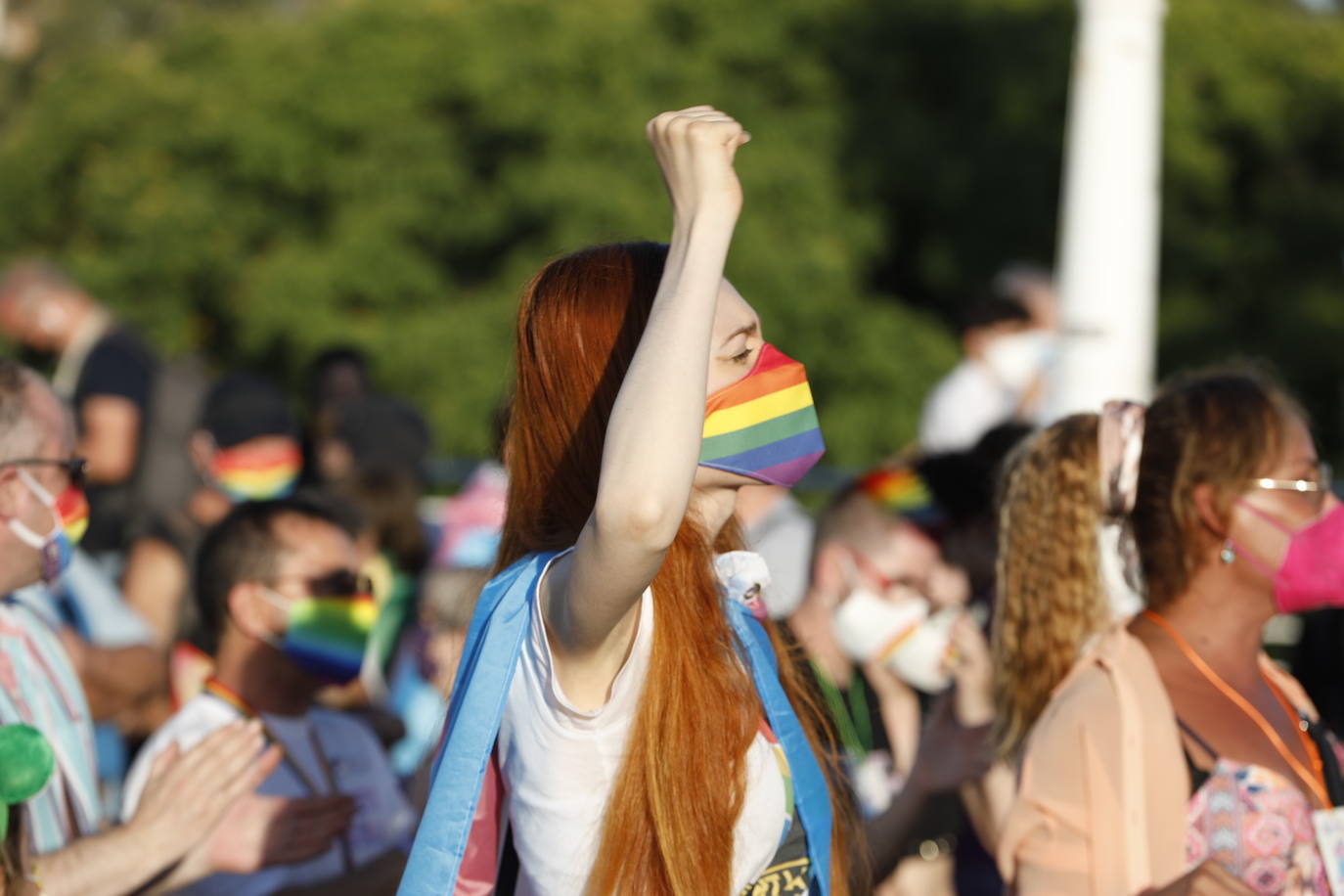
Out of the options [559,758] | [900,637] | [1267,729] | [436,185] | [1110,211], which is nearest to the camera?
[559,758]

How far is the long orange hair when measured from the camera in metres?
2.00

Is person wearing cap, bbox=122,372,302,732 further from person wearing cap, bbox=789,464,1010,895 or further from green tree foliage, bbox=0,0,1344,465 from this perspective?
green tree foliage, bbox=0,0,1344,465

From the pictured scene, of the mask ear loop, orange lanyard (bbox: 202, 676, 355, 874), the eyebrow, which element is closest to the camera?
the eyebrow

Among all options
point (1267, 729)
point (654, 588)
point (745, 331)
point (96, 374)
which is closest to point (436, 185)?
point (96, 374)

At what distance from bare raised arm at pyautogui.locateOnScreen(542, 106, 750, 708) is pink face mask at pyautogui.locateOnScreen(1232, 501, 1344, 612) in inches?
56.0

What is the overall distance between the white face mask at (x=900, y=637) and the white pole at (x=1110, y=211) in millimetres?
1554

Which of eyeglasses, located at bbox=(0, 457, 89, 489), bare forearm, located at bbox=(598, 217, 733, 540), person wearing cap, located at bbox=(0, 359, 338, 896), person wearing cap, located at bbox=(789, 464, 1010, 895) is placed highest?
bare forearm, located at bbox=(598, 217, 733, 540)

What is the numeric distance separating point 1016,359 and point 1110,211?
89 centimetres

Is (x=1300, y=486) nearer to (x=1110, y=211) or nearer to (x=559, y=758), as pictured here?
(x=559, y=758)

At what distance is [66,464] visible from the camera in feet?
9.57

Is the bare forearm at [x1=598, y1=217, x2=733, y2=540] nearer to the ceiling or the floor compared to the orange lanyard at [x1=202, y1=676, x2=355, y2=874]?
nearer to the ceiling

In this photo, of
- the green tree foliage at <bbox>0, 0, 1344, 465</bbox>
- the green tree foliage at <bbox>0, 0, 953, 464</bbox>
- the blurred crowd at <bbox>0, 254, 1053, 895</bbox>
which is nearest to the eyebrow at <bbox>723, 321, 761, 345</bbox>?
the blurred crowd at <bbox>0, 254, 1053, 895</bbox>

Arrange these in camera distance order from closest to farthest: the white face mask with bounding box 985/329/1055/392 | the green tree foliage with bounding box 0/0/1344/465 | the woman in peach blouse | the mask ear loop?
the woman in peach blouse, the mask ear loop, the white face mask with bounding box 985/329/1055/392, the green tree foliage with bounding box 0/0/1344/465

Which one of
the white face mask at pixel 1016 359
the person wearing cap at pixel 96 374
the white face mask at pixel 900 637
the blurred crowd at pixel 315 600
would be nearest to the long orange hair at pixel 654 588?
the blurred crowd at pixel 315 600
